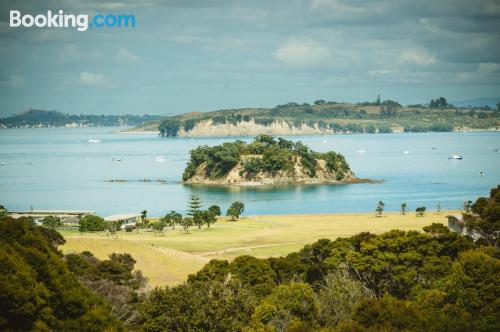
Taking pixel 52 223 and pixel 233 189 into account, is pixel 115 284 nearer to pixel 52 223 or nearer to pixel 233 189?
pixel 52 223

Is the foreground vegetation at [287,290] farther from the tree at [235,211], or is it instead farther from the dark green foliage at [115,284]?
the tree at [235,211]

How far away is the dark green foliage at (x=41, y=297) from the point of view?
19453 mm

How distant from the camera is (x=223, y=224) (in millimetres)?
69750

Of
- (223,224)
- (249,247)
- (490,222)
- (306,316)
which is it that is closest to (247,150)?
(223,224)

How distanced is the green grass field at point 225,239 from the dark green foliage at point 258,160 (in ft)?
139

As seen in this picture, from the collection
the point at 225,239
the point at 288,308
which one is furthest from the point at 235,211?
the point at 288,308

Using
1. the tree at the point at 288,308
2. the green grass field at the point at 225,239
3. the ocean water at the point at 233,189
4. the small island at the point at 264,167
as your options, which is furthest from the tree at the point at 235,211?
the tree at the point at 288,308

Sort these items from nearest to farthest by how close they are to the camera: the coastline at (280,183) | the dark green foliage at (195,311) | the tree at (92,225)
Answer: the dark green foliage at (195,311)
the tree at (92,225)
the coastline at (280,183)

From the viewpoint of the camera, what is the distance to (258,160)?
120m

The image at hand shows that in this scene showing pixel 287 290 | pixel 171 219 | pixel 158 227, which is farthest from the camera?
pixel 171 219

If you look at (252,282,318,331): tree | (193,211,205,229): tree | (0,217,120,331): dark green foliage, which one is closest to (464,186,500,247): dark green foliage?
(252,282,318,331): tree

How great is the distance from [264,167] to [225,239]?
63215 millimetres

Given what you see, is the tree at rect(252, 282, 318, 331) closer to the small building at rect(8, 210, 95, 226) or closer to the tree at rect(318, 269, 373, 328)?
the tree at rect(318, 269, 373, 328)

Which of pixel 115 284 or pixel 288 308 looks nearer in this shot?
pixel 288 308
